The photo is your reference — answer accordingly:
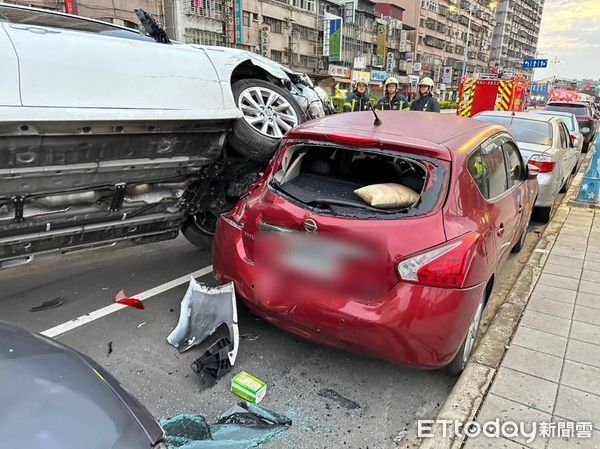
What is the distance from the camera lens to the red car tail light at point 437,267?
7.75 ft

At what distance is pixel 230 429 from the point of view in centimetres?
238

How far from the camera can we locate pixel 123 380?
2.80 meters

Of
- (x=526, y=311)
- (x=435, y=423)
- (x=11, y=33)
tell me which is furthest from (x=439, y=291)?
(x=11, y=33)

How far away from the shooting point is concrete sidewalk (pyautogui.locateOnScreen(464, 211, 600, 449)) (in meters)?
2.39

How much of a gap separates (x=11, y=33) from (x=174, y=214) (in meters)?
1.68

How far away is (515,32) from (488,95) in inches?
5028

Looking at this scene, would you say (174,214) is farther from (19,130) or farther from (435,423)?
(435,423)

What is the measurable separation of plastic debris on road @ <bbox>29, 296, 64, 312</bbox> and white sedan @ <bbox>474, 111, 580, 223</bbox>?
17.9 feet

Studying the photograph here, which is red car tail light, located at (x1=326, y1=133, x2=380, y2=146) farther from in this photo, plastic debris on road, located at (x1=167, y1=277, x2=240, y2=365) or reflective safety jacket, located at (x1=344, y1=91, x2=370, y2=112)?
reflective safety jacket, located at (x1=344, y1=91, x2=370, y2=112)

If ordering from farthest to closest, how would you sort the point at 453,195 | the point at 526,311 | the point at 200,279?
the point at 200,279, the point at 526,311, the point at 453,195

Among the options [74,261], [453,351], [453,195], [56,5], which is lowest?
[74,261]

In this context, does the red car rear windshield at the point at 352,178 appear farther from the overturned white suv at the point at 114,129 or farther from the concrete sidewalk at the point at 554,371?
the concrete sidewalk at the point at 554,371

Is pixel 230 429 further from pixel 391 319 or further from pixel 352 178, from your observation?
pixel 352 178

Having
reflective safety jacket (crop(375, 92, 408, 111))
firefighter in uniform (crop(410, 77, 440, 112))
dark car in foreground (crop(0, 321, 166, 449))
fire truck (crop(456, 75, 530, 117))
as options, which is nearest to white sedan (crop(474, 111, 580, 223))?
firefighter in uniform (crop(410, 77, 440, 112))
